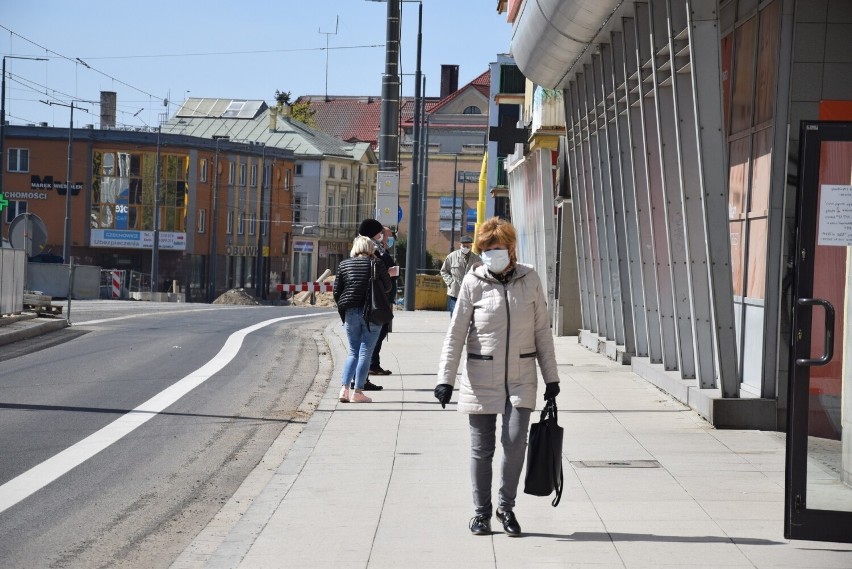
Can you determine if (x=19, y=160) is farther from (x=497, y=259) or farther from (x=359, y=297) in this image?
(x=497, y=259)

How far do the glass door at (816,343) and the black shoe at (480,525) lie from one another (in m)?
1.58

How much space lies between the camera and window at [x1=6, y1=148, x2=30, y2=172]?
8194 cm

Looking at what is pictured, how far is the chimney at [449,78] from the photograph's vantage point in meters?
127

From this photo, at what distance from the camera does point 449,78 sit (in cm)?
12688

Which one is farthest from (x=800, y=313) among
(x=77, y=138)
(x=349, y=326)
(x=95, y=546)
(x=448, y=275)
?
(x=77, y=138)

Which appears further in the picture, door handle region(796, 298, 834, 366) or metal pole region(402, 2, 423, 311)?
metal pole region(402, 2, 423, 311)

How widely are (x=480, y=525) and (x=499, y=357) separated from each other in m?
0.92

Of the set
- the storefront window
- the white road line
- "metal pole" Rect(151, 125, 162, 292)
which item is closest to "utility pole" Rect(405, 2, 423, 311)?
the white road line

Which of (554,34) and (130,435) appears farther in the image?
(554,34)

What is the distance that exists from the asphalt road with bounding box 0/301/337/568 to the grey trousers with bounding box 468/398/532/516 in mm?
1682

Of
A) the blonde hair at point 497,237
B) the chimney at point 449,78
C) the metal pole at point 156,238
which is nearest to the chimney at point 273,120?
the metal pole at point 156,238

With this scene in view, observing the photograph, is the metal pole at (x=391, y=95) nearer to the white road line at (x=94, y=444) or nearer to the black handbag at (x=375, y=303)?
the white road line at (x=94, y=444)

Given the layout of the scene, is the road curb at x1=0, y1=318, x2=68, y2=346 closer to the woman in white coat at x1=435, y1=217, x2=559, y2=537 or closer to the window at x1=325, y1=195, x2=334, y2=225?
the woman in white coat at x1=435, y1=217, x2=559, y2=537

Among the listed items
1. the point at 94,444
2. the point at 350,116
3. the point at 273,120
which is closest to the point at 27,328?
the point at 94,444
